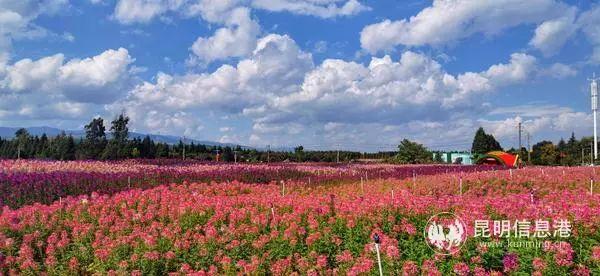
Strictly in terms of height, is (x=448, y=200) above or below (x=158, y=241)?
above

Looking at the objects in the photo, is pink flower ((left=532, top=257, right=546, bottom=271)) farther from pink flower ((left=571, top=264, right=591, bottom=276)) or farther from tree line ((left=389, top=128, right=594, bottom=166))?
tree line ((left=389, top=128, right=594, bottom=166))

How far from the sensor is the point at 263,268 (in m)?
6.54

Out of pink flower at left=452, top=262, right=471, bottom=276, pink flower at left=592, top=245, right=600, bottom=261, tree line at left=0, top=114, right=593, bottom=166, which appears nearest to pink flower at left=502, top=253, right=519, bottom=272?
pink flower at left=452, top=262, right=471, bottom=276

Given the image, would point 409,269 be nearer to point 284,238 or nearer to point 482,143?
point 284,238

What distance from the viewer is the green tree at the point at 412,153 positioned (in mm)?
48531

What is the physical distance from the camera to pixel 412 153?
48750mm

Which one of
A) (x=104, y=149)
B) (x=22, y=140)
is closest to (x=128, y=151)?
Result: (x=104, y=149)

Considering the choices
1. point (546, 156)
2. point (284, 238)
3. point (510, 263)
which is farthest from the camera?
point (546, 156)

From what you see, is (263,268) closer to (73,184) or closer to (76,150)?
(73,184)

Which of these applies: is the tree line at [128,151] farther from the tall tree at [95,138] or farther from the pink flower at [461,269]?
the pink flower at [461,269]

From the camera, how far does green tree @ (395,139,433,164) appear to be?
48.5m

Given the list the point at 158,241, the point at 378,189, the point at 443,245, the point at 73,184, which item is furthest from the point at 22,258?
the point at 378,189

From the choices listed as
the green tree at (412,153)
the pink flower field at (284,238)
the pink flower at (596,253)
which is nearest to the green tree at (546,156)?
the green tree at (412,153)

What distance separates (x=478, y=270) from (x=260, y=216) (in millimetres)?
3553
